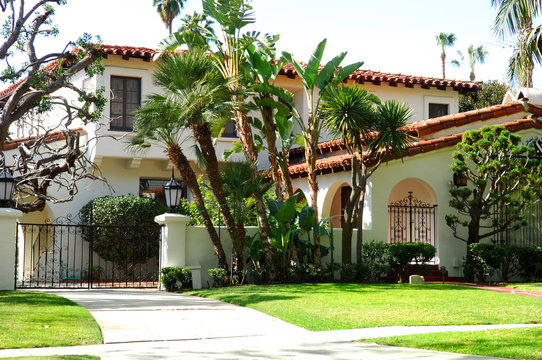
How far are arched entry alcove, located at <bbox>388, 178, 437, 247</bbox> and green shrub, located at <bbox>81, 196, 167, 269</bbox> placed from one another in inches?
285

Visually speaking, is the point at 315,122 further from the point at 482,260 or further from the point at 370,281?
the point at 482,260

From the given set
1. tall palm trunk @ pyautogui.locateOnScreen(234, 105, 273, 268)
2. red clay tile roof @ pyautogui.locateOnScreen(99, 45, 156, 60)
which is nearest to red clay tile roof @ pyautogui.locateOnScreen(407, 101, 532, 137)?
tall palm trunk @ pyautogui.locateOnScreen(234, 105, 273, 268)

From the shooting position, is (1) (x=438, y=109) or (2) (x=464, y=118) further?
(1) (x=438, y=109)

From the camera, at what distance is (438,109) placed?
27484 mm

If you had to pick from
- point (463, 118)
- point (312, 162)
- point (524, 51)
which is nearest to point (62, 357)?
point (312, 162)

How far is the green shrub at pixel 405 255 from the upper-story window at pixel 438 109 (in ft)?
35.6

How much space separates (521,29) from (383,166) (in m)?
4.76

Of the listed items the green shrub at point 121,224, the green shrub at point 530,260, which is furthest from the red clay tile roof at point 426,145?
the green shrub at point 121,224

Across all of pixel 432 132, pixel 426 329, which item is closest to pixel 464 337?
pixel 426 329

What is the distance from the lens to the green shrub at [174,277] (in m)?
15.7

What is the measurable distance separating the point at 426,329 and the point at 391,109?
7974mm

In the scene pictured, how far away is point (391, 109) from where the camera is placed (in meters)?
16.8

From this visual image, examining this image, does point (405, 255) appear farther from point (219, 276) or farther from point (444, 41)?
point (444, 41)

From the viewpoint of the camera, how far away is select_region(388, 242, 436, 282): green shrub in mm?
17359
